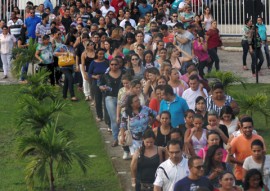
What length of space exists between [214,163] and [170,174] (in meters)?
0.58

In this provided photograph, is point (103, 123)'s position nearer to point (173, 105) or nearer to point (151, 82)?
point (151, 82)

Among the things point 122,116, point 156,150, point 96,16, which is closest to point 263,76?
point 96,16

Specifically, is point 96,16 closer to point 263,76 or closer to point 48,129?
point 263,76

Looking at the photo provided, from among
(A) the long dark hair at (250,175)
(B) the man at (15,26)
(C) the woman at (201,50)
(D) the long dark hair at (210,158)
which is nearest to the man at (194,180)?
(A) the long dark hair at (250,175)

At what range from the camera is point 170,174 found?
13.9 metres

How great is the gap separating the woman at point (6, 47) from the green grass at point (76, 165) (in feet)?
11.7

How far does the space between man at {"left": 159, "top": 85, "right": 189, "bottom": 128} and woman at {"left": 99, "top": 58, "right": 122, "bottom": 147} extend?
2.75 metres

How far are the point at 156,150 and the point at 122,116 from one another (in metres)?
2.75

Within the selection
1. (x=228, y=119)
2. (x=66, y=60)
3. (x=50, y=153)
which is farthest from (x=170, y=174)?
(x=66, y=60)

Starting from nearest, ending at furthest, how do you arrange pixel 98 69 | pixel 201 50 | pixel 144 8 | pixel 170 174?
pixel 170 174, pixel 98 69, pixel 201 50, pixel 144 8

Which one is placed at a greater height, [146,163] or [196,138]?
[196,138]

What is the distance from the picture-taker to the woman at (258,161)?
1405cm

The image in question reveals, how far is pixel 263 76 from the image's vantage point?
95.9 feet

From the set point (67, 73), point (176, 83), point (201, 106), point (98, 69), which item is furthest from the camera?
point (67, 73)
